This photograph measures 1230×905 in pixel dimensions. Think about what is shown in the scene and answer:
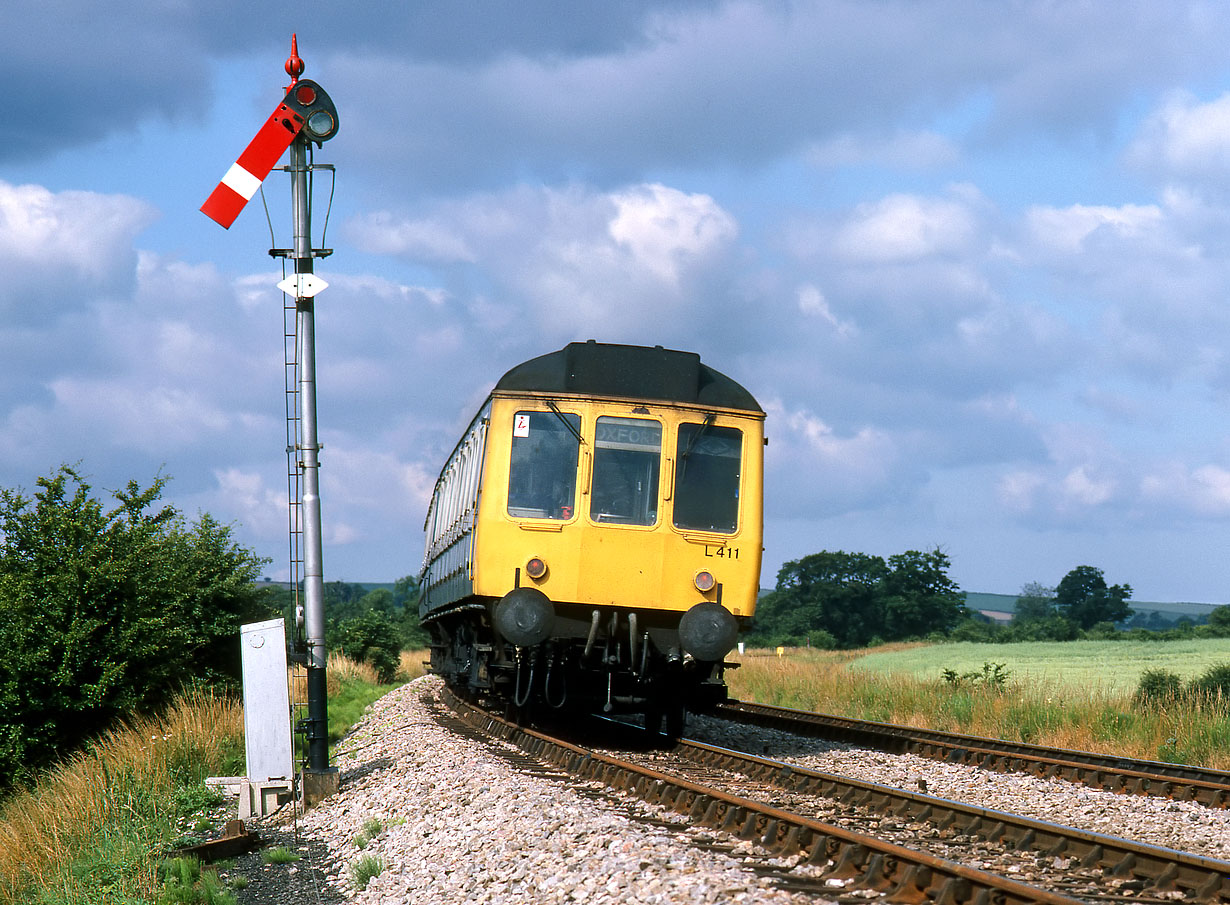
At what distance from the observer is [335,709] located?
75.4 feet

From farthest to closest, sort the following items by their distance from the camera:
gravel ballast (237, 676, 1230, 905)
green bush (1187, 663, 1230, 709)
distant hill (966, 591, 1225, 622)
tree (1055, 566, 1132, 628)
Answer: distant hill (966, 591, 1225, 622)
tree (1055, 566, 1132, 628)
green bush (1187, 663, 1230, 709)
gravel ballast (237, 676, 1230, 905)

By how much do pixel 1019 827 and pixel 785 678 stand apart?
1619cm

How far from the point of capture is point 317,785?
11.0 meters

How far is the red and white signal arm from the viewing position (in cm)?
1177

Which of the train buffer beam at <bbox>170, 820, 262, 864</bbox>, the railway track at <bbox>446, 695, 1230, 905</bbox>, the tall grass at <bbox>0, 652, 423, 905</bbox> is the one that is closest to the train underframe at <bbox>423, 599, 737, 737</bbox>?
the railway track at <bbox>446, 695, 1230, 905</bbox>

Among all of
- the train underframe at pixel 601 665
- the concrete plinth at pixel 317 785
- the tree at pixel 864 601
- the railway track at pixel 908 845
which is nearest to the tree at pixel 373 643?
the train underframe at pixel 601 665

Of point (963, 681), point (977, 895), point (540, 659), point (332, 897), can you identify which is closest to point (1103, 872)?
point (977, 895)

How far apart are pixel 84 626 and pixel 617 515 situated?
1026 centimetres

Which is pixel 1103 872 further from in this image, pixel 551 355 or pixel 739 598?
pixel 551 355

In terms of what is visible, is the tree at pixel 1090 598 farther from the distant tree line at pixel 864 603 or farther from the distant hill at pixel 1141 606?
the distant hill at pixel 1141 606

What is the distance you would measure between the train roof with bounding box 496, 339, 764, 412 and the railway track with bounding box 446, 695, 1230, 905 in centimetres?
351

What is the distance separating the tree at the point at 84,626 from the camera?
59.1 ft

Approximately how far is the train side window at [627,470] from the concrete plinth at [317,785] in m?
3.30

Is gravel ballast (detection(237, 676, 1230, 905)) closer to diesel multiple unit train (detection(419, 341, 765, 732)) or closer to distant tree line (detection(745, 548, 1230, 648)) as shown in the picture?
diesel multiple unit train (detection(419, 341, 765, 732))
